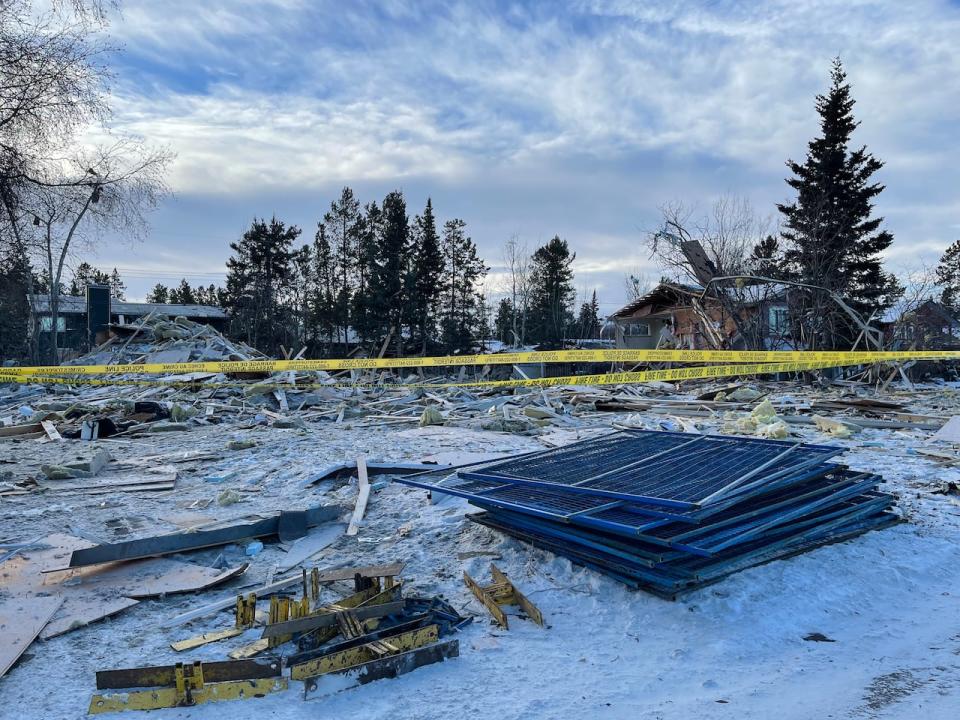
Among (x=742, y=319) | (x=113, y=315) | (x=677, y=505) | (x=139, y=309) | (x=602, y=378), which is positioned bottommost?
(x=677, y=505)

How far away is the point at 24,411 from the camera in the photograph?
14.9 metres

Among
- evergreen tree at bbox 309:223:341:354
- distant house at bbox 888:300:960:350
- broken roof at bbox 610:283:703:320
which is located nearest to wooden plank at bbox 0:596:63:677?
distant house at bbox 888:300:960:350

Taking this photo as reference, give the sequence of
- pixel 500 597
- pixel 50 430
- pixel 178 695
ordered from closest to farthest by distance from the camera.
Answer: pixel 178 695 → pixel 500 597 → pixel 50 430

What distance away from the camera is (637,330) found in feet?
130

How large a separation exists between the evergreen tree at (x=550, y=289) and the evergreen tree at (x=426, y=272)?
34.3ft

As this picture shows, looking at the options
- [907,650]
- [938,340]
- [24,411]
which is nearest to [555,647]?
[907,650]

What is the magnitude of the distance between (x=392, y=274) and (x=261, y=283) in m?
13.9

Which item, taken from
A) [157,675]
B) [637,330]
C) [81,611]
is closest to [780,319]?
[637,330]

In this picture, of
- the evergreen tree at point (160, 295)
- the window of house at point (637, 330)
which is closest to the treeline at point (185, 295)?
the evergreen tree at point (160, 295)

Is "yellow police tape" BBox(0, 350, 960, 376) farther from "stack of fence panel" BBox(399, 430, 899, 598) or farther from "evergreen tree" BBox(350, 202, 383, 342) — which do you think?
"evergreen tree" BBox(350, 202, 383, 342)

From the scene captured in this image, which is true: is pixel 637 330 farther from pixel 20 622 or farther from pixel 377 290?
pixel 20 622

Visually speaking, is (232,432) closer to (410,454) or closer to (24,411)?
(410,454)

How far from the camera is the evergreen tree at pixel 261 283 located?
49.5m

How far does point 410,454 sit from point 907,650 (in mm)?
6564
